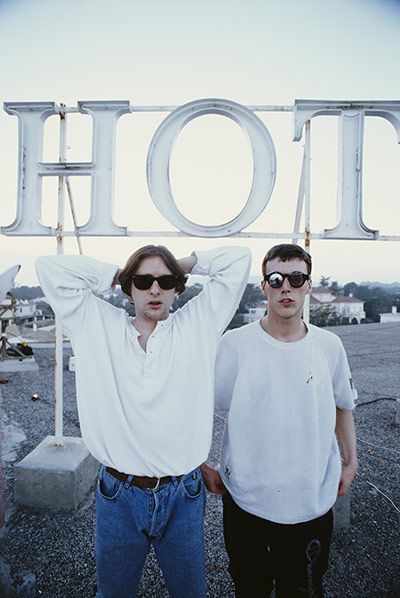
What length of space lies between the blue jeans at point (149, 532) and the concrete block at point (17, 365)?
833 centimetres

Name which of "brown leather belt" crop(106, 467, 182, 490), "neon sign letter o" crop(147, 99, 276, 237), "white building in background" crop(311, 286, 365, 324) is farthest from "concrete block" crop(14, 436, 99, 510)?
"white building in background" crop(311, 286, 365, 324)

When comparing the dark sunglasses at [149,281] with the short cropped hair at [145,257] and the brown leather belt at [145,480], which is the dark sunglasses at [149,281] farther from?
the brown leather belt at [145,480]

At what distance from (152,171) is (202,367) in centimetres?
179

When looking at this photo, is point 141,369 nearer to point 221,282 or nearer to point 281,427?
point 221,282

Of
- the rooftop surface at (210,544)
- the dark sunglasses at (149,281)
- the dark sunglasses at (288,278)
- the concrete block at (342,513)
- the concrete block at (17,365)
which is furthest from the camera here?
the concrete block at (17,365)

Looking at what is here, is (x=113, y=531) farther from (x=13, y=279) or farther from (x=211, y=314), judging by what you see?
(x=13, y=279)

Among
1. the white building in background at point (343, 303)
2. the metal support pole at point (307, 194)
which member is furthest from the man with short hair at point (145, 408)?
the white building in background at point (343, 303)

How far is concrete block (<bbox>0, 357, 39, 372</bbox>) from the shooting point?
9.30 m

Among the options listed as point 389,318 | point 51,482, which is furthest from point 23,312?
point 389,318

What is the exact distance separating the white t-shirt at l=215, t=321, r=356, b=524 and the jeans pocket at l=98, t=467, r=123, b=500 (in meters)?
0.65

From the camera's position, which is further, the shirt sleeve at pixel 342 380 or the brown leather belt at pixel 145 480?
the shirt sleeve at pixel 342 380

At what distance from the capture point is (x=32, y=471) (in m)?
3.55

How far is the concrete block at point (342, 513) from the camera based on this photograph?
131 inches

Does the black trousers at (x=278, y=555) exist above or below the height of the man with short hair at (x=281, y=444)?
below
